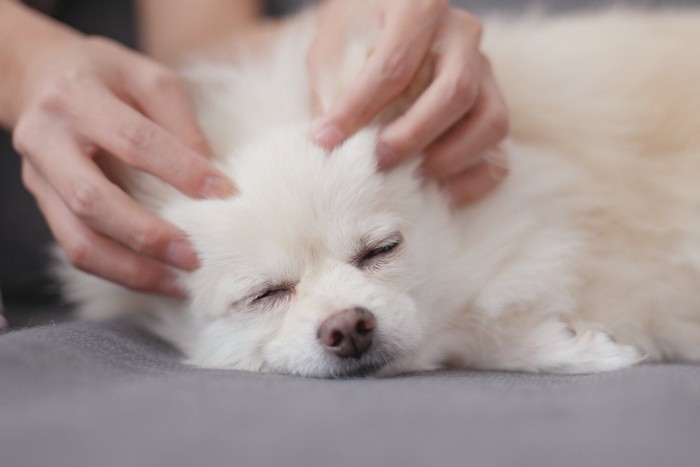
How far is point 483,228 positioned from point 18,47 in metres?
0.93

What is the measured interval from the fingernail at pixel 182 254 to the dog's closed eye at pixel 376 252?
0.86 feet

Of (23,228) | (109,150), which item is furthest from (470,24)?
(23,228)

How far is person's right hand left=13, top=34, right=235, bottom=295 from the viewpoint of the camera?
3.54ft

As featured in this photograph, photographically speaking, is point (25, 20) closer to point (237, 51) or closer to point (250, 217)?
point (237, 51)

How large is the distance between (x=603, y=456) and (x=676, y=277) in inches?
29.8

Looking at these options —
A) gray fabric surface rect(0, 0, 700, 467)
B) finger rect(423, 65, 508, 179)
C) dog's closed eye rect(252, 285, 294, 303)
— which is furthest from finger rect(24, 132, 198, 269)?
finger rect(423, 65, 508, 179)

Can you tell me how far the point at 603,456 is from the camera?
0.65 m

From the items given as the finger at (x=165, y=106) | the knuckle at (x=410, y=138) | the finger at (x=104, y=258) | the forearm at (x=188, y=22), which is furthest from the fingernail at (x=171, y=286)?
the forearm at (x=188, y=22)

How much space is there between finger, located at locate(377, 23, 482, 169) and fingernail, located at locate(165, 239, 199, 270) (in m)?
0.34

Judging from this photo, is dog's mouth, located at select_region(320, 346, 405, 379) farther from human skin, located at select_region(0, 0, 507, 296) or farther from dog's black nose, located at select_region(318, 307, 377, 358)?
human skin, located at select_region(0, 0, 507, 296)

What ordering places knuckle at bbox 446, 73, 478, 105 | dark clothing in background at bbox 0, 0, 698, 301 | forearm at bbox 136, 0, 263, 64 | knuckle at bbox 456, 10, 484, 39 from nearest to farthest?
knuckle at bbox 446, 73, 478, 105 → knuckle at bbox 456, 10, 484, 39 → dark clothing in background at bbox 0, 0, 698, 301 → forearm at bbox 136, 0, 263, 64

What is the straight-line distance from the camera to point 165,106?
1167mm

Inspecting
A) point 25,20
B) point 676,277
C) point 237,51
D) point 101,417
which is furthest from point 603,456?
point 25,20

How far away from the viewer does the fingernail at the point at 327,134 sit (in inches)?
43.8
